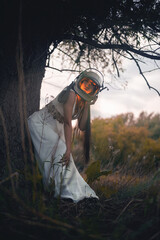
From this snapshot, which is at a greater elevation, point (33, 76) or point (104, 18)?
point (104, 18)

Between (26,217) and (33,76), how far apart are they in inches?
70.4

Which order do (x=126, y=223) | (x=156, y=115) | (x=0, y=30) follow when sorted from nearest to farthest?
(x=126, y=223), (x=0, y=30), (x=156, y=115)

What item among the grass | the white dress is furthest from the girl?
the grass

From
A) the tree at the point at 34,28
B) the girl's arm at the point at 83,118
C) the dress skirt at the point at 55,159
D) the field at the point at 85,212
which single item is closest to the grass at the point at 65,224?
the field at the point at 85,212

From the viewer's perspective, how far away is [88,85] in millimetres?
2271

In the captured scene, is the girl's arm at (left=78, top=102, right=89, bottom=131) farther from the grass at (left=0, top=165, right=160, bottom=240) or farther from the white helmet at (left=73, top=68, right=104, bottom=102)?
the grass at (left=0, top=165, right=160, bottom=240)

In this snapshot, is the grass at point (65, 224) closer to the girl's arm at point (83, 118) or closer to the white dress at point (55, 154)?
the white dress at point (55, 154)

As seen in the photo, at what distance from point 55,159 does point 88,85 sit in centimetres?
Result: 107

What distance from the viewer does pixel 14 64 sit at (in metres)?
2.06

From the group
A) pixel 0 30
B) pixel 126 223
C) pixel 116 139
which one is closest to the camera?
pixel 126 223

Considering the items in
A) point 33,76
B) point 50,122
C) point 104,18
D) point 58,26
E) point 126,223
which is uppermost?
point 104,18

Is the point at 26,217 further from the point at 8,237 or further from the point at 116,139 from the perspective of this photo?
the point at 116,139

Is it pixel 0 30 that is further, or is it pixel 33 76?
pixel 33 76

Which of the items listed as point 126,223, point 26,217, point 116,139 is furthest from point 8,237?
point 116,139
